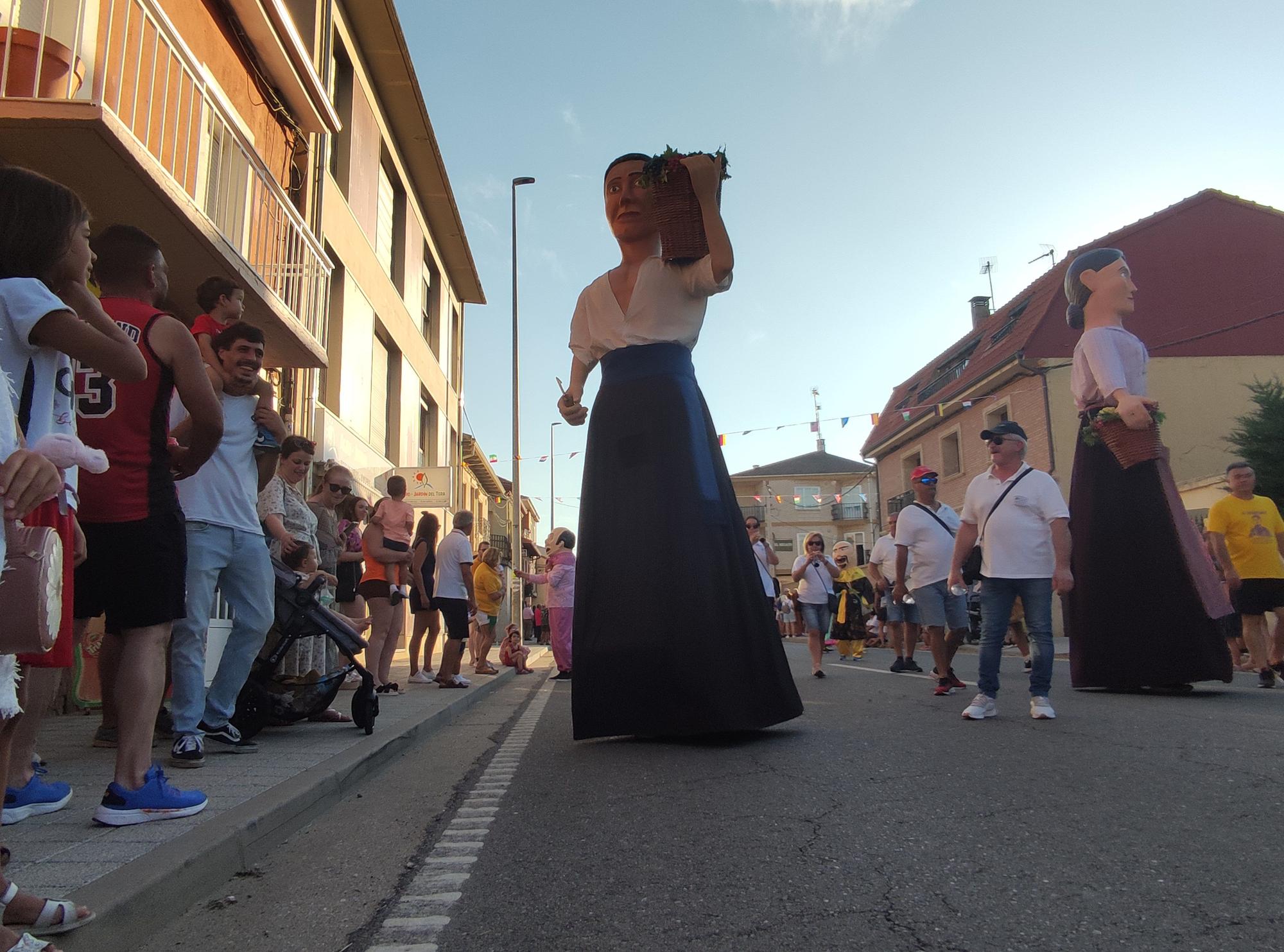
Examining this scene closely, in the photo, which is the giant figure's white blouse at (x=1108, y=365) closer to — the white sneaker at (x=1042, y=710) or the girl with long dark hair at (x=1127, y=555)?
the girl with long dark hair at (x=1127, y=555)

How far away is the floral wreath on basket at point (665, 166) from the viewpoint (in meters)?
4.36

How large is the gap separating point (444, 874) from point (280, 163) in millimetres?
10856

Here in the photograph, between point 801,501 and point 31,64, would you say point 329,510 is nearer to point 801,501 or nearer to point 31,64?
point 31,64

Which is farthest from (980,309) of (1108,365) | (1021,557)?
(1021,557)

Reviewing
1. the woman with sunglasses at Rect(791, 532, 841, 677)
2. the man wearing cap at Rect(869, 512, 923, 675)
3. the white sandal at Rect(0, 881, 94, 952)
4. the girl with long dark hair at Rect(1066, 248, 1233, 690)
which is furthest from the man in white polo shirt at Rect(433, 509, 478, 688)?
the white sandal at Rect(0, 881, 94, 952)

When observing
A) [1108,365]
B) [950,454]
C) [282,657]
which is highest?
[950,454]

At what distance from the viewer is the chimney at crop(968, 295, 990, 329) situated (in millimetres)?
38469

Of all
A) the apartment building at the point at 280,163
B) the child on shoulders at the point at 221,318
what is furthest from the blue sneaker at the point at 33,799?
the apartment building at the point at 280,163

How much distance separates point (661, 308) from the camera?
4.59 meters

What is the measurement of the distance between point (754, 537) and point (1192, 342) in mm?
22004

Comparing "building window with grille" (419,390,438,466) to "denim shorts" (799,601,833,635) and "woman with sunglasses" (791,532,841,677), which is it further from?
"denim shorts" (799,601,833,635)

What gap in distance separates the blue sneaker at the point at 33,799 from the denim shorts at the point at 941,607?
20.3 feet

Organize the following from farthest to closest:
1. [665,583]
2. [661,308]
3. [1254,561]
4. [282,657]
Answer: [1254,561]
[282,657]
[661,308]
[665,583]

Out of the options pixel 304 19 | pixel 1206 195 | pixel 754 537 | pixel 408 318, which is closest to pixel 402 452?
pixel 408 318
